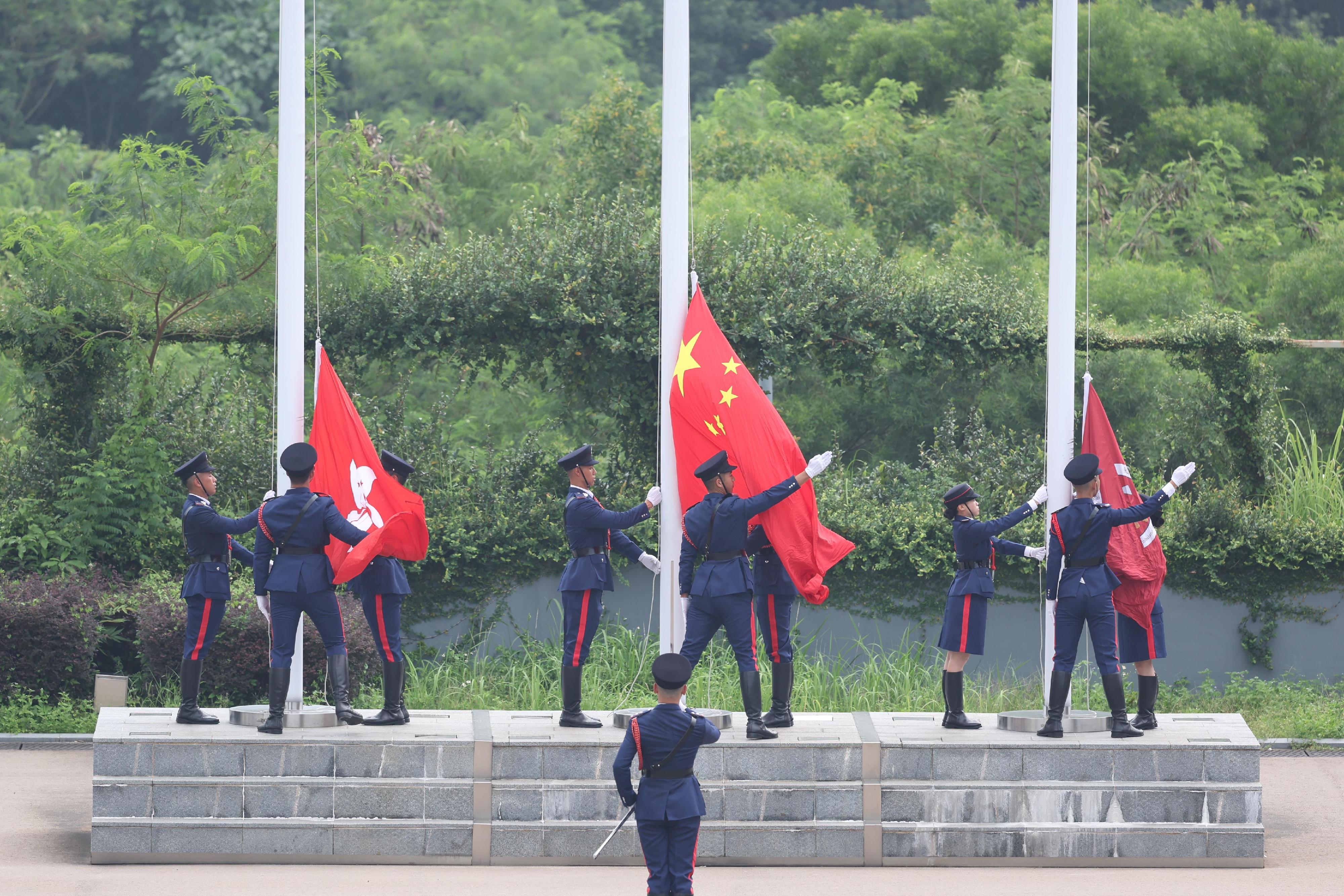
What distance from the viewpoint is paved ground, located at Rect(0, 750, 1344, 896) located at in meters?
8.61

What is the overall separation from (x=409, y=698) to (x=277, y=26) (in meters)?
25.9

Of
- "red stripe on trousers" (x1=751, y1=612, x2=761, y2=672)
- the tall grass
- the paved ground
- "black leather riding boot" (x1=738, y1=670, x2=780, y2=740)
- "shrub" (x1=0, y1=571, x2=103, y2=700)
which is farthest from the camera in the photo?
the tall grass

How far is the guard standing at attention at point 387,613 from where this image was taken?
10148 millimetres

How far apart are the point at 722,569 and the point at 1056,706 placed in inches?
86.5

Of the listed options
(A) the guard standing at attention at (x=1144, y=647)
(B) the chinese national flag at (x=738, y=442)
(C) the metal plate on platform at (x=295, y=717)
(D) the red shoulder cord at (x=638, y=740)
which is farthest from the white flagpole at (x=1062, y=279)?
(C) the metal plate on platform at (x=295, y=717)

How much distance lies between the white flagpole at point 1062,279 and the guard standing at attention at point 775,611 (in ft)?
5.34

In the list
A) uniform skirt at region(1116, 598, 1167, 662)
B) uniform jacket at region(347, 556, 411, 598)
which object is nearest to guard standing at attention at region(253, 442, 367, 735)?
uniform jacket at region(347, 556, 411, 598)

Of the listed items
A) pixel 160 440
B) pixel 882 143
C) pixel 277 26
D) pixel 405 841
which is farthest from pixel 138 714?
pixel 277 26

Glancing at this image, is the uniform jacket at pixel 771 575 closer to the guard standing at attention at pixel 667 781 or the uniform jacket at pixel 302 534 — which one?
the uniform jacket at pixel 302 534

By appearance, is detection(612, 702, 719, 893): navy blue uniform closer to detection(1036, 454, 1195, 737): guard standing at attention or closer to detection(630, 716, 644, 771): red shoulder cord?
detection(630, 716, 644, 771): red shoulder cord

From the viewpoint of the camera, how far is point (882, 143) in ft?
77.9

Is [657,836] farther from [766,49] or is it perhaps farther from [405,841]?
[766,49]

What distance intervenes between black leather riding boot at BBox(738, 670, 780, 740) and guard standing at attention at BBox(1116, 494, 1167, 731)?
7.72 feet

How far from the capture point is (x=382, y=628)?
10.3 metres
